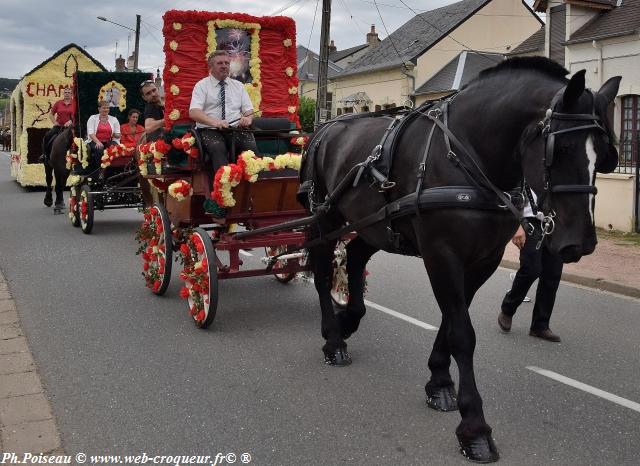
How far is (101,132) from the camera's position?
1309 cm

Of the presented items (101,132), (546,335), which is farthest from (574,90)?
(101,132)

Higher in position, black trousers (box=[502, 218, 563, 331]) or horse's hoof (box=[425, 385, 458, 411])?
black trousers (box=[502, 218, 563, 331])

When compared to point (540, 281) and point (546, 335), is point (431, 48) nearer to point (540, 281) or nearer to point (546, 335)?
point (540, 281)

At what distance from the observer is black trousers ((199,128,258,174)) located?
262 inches

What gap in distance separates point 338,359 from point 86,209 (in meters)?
8.19

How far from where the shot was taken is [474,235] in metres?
3.84

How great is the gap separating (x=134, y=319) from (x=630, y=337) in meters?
4.58

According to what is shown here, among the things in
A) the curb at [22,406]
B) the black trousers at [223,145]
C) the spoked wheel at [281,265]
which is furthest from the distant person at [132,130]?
the curb at [22,406]

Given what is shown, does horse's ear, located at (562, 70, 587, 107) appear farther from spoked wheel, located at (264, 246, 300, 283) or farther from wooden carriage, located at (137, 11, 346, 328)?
spoked wheel, located at (264, 246, 300, 283)

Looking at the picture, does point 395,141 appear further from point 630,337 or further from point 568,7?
point 568,7

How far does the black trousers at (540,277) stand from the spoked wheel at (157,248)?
3459 millimetres

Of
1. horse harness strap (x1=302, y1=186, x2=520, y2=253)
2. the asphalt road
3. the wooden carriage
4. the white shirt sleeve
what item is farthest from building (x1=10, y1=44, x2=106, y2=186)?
horse harness strap (x1=302, y1=186, x2=520, y2=253)

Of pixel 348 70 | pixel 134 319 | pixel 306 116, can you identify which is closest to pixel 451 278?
pixel 134 319

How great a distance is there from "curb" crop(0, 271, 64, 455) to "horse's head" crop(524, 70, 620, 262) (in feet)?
9.51
